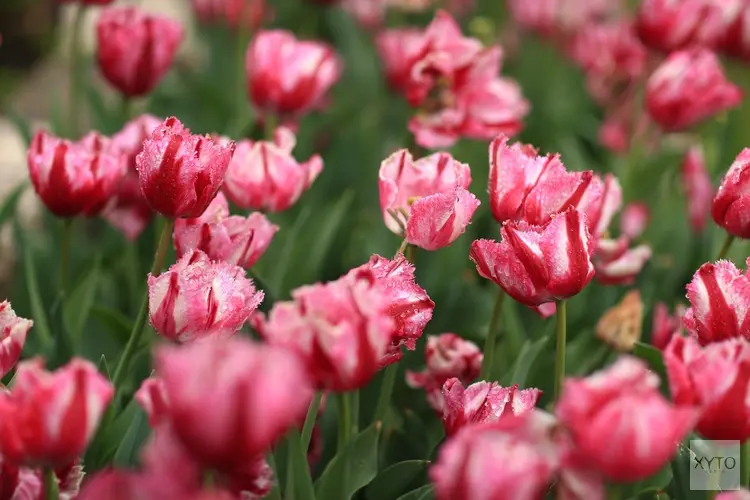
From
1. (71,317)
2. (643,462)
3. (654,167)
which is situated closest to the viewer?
(643,462)

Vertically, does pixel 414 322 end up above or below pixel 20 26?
above

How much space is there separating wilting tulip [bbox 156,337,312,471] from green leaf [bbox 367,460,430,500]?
0.31 meters

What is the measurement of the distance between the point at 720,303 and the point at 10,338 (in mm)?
433

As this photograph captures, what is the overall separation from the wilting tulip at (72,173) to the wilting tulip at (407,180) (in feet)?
0.79

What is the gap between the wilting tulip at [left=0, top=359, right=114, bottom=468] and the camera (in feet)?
1.41

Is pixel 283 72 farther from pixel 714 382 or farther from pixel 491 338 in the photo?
pixel 714 382

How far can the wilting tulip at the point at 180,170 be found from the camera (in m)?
0.61

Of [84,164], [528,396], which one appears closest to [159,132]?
[84,164]

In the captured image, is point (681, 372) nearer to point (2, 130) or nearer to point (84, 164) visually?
point (84, 164)

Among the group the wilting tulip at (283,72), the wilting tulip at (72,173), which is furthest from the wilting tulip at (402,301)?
the wilting tulip at (283,72)

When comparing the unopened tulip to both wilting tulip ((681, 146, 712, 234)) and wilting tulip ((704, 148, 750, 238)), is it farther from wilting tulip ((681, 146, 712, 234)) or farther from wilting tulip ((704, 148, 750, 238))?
wilting tulip ((681, 146, 712, 234))

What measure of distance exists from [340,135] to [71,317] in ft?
2.13

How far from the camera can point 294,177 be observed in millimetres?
808

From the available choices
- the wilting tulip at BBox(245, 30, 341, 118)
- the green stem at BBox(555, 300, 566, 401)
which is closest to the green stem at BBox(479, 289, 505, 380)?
the green stem at BBox(555, 300, 566, 401)
